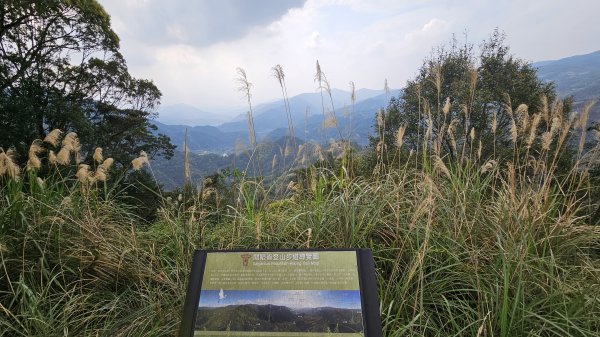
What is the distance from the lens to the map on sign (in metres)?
1.58

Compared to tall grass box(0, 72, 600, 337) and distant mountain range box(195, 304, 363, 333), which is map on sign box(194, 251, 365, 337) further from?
tall grass box(0, 72, 600, 337)

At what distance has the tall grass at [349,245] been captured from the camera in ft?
7.34

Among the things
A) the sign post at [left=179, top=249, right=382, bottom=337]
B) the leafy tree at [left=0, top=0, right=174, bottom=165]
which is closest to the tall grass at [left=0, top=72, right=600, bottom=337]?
the sign post at [left=179, top=249, right=382, bottom=337]

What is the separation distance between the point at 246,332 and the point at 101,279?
6.52 ft

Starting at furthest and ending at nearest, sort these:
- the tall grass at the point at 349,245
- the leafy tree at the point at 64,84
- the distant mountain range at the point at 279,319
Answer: the leafy tree at the point at 64,84 < the tall grass at the point at 349,245 < the distant mountain range at the point at 279,319

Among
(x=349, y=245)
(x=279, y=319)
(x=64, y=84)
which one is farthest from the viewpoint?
(x=64, y=84)

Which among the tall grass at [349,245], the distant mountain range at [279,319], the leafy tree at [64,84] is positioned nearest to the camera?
the distant mountain range at [279,319]

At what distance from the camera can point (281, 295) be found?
1.66 meters

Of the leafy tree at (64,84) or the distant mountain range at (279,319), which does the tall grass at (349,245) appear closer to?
the distant mountain range at (279,319)

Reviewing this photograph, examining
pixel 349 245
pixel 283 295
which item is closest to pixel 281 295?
pixel 283 295

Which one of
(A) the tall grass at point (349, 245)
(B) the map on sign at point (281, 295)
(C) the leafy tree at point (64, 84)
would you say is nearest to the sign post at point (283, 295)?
(B) the map on sign at point (281, 295)

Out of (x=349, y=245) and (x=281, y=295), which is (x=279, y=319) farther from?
(x=349, y=245)

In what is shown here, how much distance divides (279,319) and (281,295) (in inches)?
4.3

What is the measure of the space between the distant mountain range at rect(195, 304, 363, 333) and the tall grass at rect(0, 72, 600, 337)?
59 centimetres
